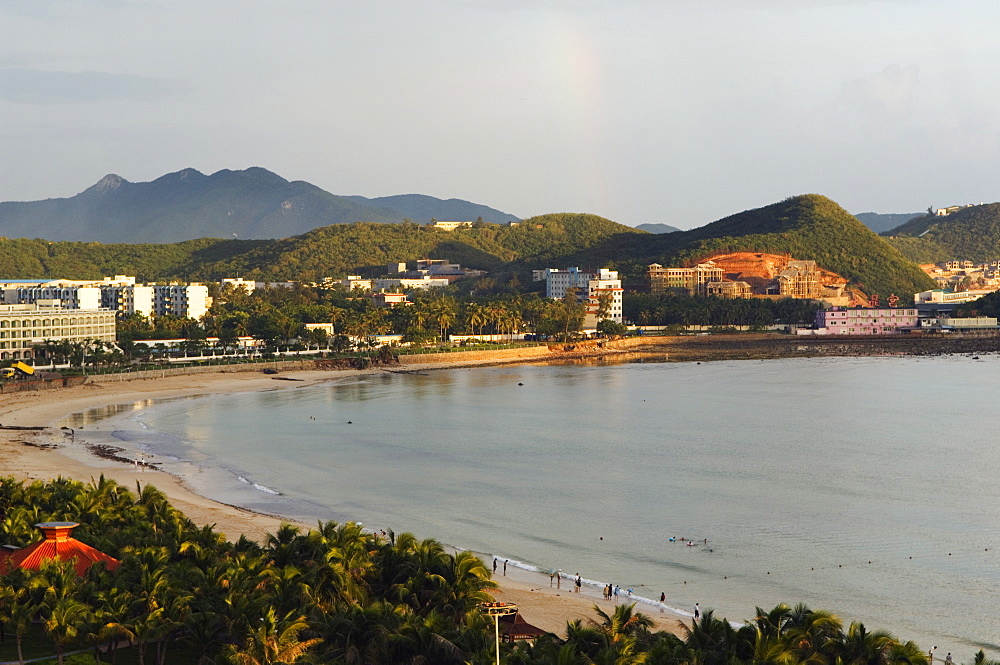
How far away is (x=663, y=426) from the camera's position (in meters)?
64.8

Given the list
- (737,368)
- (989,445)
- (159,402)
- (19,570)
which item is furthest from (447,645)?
(737,368)

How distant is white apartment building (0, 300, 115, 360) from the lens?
92.4 metres

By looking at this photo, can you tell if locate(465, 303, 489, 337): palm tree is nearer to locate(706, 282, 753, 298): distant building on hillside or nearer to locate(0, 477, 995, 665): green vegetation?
locate(706, 282, 753, 298): distant building on hillside

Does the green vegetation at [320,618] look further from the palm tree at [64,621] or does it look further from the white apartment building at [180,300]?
the white apartment building at [180,300]

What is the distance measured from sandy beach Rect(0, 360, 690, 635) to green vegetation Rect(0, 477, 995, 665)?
302 centimetres

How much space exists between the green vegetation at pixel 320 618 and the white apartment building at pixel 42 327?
7237 centimetres

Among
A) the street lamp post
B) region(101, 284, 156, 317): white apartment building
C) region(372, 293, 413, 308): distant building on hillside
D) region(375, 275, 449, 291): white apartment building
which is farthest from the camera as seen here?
region(375, 275, 449, 291): white apartment building

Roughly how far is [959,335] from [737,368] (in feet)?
192

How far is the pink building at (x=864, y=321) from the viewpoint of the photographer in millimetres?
153250

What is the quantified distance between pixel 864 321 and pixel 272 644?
147328mm

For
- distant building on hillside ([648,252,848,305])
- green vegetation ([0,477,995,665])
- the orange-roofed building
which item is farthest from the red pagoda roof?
distant building on hillside ([648,252,848,305])

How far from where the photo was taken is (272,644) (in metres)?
19.6

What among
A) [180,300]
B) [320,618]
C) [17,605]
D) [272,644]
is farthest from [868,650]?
[180,300]

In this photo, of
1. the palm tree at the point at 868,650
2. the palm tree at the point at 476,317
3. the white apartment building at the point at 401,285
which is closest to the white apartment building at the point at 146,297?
the palm tree at the point at 476,317
